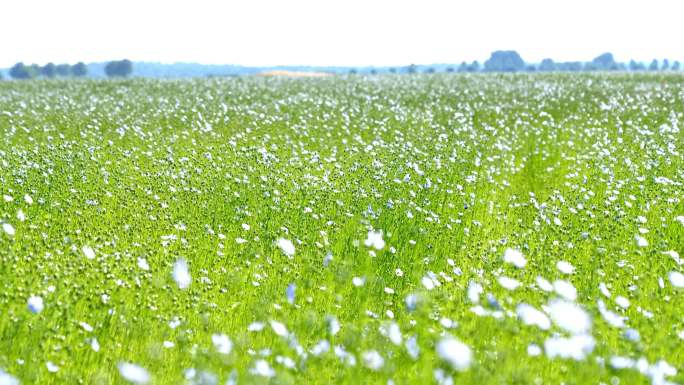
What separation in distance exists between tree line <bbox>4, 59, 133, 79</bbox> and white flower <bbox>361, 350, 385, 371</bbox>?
175 m

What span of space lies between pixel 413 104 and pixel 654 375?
65.3ft

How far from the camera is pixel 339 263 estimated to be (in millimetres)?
5922

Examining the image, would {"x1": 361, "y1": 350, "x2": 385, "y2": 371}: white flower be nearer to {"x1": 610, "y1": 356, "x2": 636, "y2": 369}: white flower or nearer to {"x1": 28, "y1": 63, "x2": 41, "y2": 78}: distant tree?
{"x1": 610, "y1": 356, "x2": 636, "y2": 369}: white flower

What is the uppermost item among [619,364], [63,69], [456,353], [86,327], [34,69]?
[456,353]

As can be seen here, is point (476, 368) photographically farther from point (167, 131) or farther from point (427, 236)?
point (167, 131)

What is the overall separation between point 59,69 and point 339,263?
7588 inches

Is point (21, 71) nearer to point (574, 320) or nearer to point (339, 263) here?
point (339, 263)

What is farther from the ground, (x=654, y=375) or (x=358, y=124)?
(x=654, y=375)

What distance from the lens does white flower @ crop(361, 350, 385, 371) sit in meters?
3.55

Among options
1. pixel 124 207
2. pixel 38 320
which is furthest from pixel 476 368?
pixel 124 207

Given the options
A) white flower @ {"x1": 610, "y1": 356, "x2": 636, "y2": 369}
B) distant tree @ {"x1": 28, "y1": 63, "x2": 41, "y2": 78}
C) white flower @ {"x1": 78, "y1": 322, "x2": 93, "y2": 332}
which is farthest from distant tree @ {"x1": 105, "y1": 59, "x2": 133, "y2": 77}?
white flower @ {"x1": 610, "y1": 356, "x2": 636, "y2": 369}

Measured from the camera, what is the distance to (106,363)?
4.23 m

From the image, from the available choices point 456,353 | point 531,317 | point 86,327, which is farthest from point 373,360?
point 86,327

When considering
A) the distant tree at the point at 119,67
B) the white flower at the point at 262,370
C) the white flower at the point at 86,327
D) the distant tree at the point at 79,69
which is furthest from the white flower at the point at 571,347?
the distant tree at the point at 119,67
